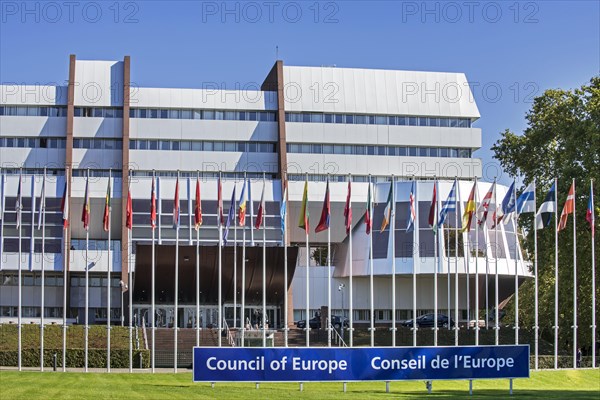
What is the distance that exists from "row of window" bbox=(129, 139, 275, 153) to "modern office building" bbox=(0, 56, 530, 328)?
0.10 m

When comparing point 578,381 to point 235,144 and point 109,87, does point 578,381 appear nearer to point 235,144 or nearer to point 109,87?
point 235,144

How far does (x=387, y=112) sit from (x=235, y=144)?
12.9 m

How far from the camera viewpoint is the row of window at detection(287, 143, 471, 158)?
270 feet

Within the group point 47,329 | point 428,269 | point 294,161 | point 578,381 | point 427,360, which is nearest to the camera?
point 427,360

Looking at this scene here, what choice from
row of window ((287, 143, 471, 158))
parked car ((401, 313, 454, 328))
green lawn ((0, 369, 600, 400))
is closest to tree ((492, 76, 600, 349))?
parked car ((401, 313, 454, 328))

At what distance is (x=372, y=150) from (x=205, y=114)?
556 inches

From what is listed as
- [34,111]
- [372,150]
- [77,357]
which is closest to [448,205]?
[77,357]

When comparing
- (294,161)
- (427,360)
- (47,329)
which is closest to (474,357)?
(427,360)

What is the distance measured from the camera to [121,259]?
2933 inches

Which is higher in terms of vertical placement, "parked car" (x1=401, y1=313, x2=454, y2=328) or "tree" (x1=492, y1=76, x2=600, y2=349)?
"tree" (x1=492, y1=76, x2=600, y2=349)

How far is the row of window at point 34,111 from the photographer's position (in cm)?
8225

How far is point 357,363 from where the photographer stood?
3525 centimetres

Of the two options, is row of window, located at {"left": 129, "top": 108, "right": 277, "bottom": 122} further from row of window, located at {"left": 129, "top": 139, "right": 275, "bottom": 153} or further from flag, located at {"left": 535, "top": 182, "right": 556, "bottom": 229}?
flag, located at {"left": 535, "top": 182, "right": 556, "bottom": 229}

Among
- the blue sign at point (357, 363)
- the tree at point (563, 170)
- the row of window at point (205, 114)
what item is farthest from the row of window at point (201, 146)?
the blue sign at point (357, 363)
